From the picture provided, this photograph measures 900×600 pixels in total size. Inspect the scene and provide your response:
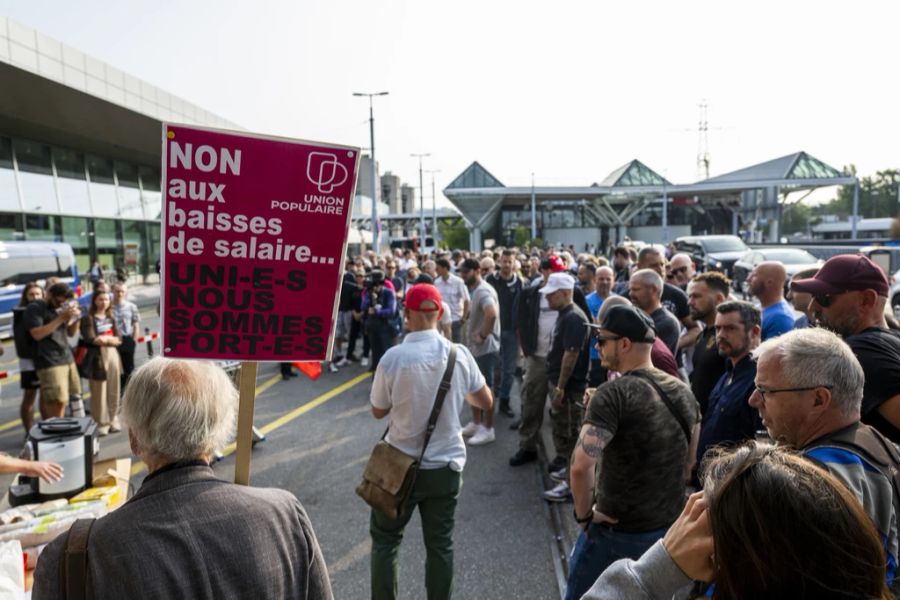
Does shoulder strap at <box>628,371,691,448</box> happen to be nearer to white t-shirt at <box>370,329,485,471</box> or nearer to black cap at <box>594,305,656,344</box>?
black cap at <box>594,305,656,344</box>

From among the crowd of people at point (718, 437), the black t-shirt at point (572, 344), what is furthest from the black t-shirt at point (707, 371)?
the black t-shirt at point (572, 344)

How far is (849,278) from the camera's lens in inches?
107

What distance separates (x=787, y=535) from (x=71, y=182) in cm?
3219

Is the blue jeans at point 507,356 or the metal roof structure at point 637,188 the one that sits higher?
the metal roof structure at point 637,188

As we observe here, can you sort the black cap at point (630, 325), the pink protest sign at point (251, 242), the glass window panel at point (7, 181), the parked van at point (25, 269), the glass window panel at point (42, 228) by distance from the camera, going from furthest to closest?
the glass window panel at point (42, 228), the glass window panel at point (7, 181), the parked van at point (25, 269), the black cap at point (630, 325), the pink protest sign at point (251, 242)

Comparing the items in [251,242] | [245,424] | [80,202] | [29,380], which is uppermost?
[80,202]

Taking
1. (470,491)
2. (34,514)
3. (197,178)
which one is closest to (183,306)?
(197,178)

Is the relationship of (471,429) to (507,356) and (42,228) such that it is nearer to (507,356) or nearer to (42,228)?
(507,356)

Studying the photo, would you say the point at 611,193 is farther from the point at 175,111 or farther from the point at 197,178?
the point at 197,178

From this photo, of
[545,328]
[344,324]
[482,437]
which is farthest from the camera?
[344,324]

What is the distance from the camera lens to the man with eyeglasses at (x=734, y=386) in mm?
2807

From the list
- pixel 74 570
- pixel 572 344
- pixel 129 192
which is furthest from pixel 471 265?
pixel 129 192

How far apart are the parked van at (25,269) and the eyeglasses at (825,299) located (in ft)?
49.1

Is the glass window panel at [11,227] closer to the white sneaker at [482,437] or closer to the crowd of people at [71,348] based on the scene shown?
the crowd of people at [71,348]
